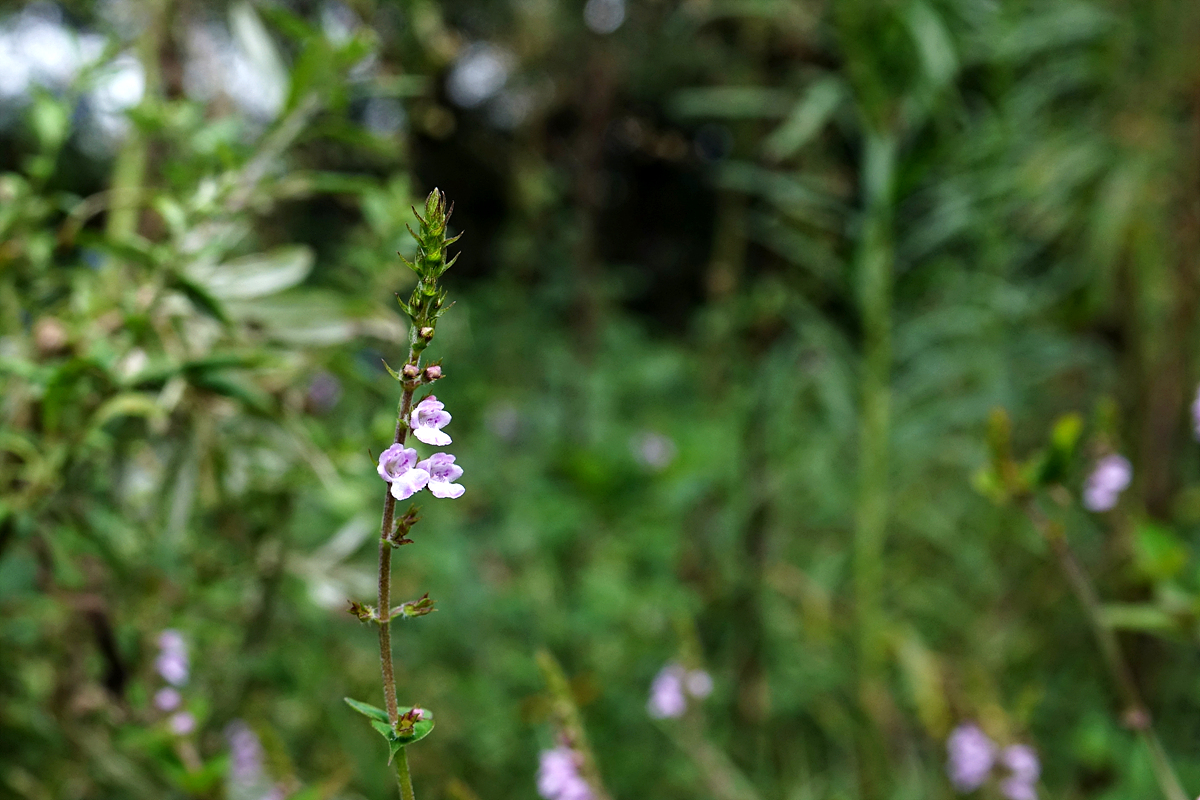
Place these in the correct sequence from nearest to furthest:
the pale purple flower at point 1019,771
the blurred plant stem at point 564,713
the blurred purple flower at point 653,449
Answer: the blurred plant stem at point 564,713, the pale purple flower at point 1019,771, the blurred purple flower at point 653,449

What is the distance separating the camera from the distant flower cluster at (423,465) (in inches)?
14.2

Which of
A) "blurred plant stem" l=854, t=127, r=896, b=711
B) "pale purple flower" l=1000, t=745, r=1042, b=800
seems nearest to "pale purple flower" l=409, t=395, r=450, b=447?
"pale purple flower" l=1000, t=745, r=1042, b=800

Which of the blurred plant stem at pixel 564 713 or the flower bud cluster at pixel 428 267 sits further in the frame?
the blurred plant stem at pixel 564 713

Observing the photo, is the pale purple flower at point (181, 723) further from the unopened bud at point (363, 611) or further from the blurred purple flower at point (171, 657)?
the unopened bud at point (363, 611)

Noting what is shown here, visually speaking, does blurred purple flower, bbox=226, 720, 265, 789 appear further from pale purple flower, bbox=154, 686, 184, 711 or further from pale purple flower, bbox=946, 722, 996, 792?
pale purple flower, bbox=946, 722, 996, 792

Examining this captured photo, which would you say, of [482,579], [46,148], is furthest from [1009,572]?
[46,148]

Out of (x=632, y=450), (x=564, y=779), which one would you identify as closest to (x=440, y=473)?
(x=564, y=779)

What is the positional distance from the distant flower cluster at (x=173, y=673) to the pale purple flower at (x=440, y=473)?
396mm

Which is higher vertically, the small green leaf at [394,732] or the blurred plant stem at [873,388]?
the blurred plant stem at [873,388]

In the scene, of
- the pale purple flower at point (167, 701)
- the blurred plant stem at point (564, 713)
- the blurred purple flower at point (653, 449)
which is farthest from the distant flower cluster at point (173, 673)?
the blurred purple flower at point (653, 449)

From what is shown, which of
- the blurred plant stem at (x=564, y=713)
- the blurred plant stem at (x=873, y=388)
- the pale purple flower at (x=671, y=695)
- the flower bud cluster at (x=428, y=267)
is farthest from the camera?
the blurred plant stem at (x=873, y=388)

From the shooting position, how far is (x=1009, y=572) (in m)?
1.65

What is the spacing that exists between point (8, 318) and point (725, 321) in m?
1.97

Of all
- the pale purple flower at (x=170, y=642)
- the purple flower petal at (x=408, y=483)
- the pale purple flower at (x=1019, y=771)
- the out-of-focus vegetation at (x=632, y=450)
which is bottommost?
the pale purple flower at (x=1019, y=771)
